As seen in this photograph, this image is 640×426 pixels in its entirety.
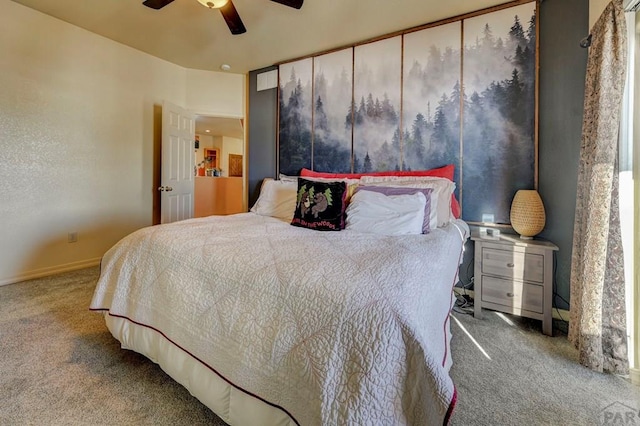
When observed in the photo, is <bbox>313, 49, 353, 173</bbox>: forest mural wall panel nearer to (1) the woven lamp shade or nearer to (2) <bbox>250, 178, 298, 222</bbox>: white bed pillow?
(2) <bbox>250, 178, 298, 222</bbox>: white bed pillow

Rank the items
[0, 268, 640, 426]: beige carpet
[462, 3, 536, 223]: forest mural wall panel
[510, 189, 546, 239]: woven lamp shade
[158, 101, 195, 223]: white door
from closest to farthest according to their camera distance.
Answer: [0, 268, 640, 426]: beige carpet
[510, 189, 546, 239]: woven lamp shade
[462, 3, 536, 223]: forest mural wall panel
[158, 101, 195, 223]: white door

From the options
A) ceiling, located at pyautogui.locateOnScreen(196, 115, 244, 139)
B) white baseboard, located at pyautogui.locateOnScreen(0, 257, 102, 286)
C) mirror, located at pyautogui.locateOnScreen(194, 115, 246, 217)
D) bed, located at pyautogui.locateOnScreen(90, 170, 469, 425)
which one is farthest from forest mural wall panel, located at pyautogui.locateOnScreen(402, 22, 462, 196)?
ceiling, located at pyautogui.locateOnScreen(196, 115, 244, 139)

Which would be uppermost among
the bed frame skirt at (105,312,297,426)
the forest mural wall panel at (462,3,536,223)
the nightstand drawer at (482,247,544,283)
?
the forest mural wall panel at (462,3,536,223)

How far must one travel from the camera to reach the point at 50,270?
10.1 ft

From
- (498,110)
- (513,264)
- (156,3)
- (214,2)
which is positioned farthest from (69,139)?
(513,264)

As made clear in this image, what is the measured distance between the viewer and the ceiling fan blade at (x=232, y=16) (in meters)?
2.20

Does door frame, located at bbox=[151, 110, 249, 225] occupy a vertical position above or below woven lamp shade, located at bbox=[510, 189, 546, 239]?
above

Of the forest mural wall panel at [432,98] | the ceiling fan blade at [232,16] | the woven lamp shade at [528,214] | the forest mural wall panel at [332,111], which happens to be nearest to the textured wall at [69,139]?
the ceiling fan blade at [232,16]

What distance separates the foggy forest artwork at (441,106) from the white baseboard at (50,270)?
114 inches

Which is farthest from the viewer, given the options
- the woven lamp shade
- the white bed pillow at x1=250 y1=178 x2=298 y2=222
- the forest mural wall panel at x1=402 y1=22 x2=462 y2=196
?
the white bed pillow at x1=250 y1=178 x2=298 y2=222

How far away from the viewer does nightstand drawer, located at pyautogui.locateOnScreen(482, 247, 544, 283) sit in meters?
2.06

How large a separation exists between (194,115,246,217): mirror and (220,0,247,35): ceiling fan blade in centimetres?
293

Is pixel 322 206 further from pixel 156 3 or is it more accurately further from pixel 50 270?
pixel 50 270

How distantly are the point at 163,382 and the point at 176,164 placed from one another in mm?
3154
